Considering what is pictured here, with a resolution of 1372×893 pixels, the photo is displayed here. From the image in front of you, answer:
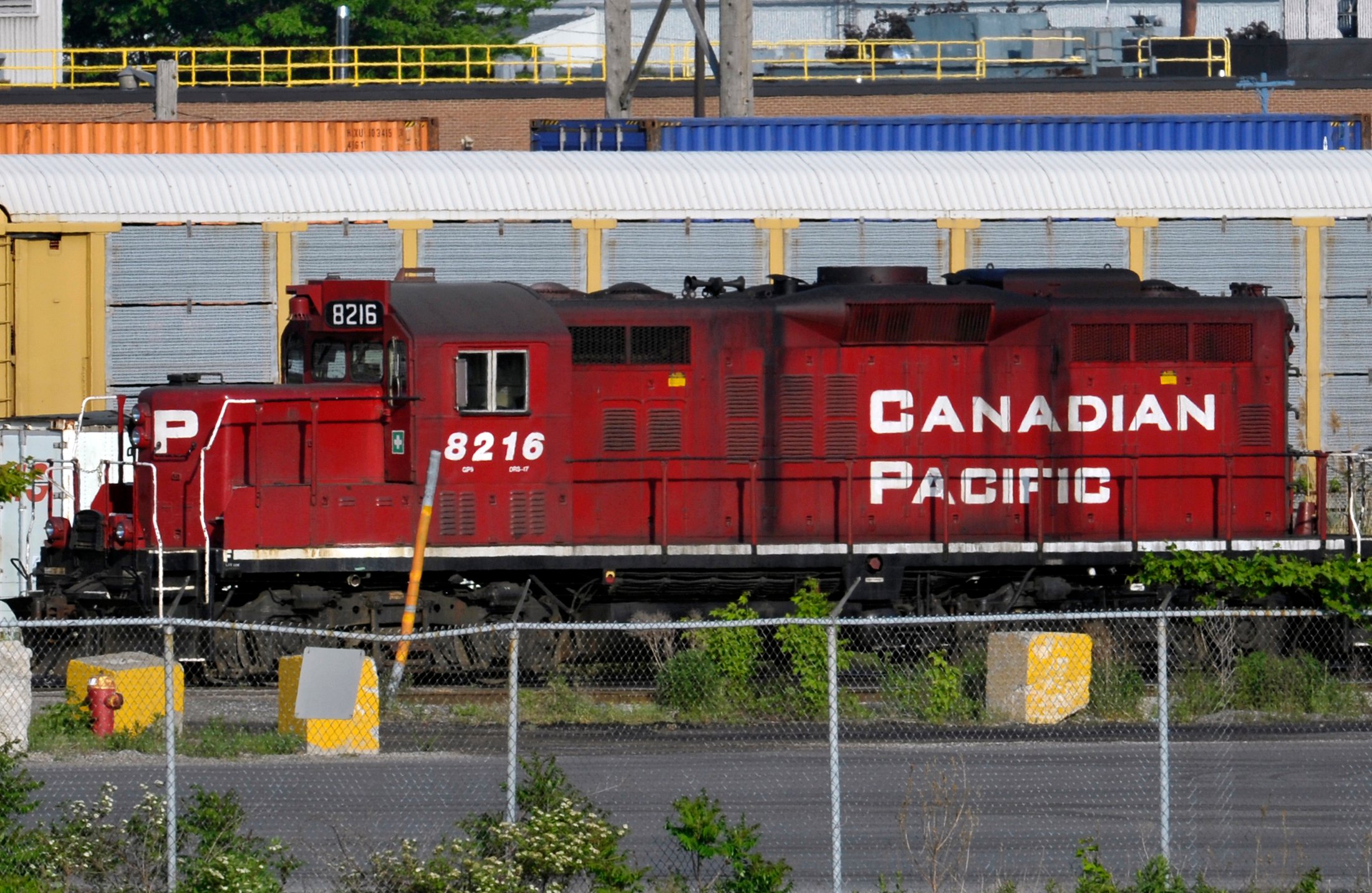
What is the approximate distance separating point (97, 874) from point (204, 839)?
0.56 meters

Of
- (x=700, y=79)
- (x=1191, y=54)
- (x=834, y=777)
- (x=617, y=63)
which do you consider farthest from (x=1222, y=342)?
(x=1191, y=54)

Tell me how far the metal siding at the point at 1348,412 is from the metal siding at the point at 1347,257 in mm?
1141

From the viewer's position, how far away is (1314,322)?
24.4 meters

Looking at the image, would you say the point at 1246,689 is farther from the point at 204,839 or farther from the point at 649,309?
the point at 204,839

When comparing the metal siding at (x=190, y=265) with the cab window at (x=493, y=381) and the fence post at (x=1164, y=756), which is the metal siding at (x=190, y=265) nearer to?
the cab window at (x=493, y=381)

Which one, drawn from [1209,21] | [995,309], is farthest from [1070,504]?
[1209,21]

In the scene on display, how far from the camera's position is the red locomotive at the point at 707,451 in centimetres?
1656

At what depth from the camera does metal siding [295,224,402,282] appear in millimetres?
23297

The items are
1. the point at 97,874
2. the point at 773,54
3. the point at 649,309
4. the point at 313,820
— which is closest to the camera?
the point at 97,874

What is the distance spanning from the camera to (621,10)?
31031mm

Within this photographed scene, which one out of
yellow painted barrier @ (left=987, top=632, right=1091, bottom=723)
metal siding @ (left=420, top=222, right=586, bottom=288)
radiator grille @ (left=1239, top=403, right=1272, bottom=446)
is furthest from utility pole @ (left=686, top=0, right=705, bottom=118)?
yellow painted barrier @ (left=987, top=632, right=1091, bottom=723)

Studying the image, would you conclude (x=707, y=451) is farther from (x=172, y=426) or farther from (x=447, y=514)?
(x=172, y=426)

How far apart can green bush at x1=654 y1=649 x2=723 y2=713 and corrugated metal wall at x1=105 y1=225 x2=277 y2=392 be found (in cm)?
926

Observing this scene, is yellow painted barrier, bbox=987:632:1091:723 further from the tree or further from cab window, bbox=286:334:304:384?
the tree
